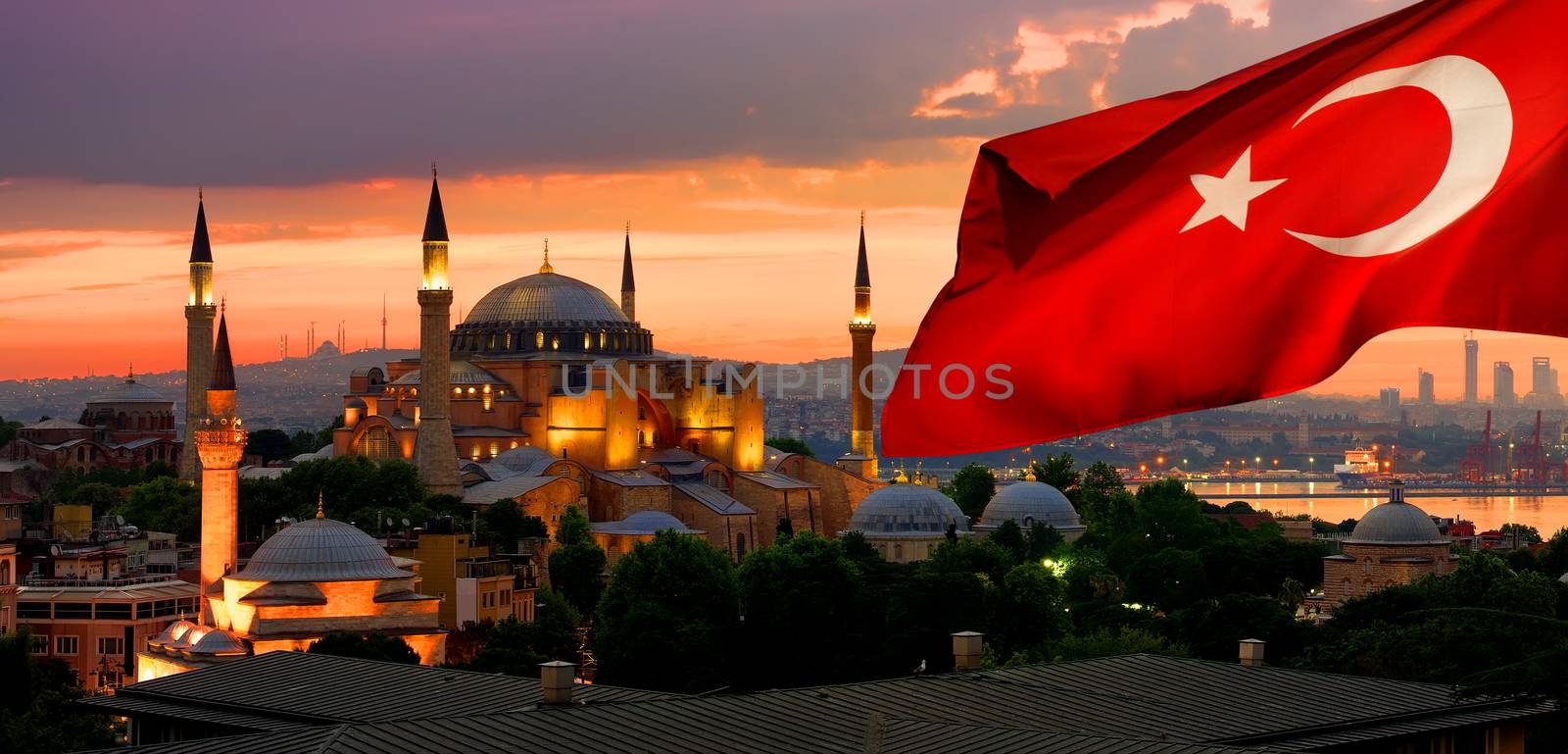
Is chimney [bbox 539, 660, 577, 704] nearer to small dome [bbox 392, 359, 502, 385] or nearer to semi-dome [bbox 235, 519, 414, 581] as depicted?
semi-dome [bbox 235, 519, 414, 581]

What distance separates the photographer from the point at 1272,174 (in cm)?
844

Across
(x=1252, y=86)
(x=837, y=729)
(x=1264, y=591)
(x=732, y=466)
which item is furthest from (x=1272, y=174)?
(x=732, y=466)

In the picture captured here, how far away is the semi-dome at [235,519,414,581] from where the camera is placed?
4988cm

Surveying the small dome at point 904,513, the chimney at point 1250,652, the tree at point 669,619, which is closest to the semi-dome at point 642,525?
the small dome at point 904,513

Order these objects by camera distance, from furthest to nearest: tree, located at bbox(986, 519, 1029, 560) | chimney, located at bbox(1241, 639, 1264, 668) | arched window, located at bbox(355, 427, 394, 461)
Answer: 1. arched window, located at bbox(355, 427, 394, 461)
2. tree, located at bbox(986, 519, 1029, 560)
3. chimney, located at bbox(1241, 639, 1264, 668)

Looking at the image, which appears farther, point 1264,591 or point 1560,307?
point 1264,591

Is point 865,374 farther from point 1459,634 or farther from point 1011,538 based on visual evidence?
point 1459,634

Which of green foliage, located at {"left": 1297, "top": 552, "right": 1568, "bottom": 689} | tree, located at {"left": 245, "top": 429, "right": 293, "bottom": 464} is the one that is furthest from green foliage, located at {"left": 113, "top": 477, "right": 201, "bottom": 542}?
green foliage, located at {"left": 1297, "top": 552, "right": 1568, "bottom": 689}

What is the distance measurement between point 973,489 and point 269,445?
36873mm

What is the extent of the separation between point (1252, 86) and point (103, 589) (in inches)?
1976

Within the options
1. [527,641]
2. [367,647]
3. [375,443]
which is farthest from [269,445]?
[367,647]

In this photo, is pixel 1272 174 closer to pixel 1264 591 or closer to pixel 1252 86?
pixel 1252 86

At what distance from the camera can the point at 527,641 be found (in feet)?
163

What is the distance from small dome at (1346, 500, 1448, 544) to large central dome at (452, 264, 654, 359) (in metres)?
29.5
